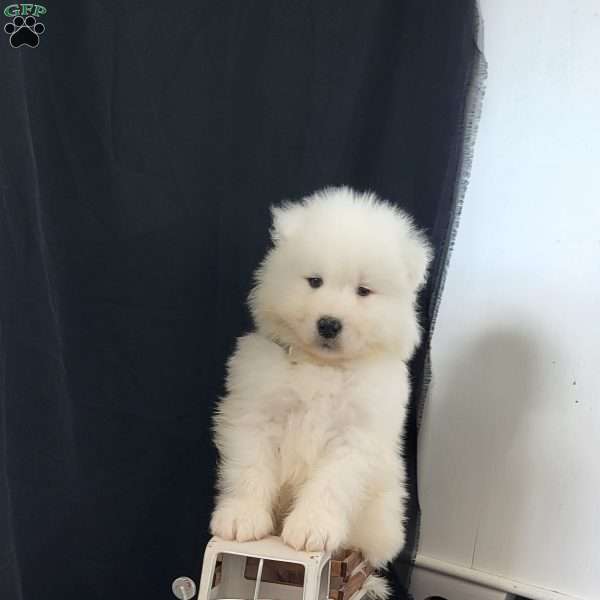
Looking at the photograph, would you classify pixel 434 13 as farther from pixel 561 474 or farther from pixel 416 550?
pixel 416 550

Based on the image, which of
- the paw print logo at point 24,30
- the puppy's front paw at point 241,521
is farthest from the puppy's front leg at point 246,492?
the paw print logo at point 24,30

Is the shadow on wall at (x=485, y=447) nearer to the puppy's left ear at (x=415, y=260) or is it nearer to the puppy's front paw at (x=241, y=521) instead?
the puppy's left ear at (x=415, y=260)

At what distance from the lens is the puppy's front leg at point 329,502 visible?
104 centimetres

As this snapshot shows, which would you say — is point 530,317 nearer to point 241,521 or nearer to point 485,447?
point 485,447

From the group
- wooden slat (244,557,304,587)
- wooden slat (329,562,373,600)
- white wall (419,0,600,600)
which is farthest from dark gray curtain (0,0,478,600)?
wooden slat (244,557,304,587)

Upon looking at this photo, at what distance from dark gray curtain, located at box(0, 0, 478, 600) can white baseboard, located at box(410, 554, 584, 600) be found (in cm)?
15

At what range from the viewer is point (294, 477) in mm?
1168

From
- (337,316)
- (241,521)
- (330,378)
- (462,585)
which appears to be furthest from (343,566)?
(462,585)

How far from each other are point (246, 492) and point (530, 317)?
2.54 feet

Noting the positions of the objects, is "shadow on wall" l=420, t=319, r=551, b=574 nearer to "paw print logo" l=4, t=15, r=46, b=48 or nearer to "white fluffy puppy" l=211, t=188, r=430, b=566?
"white fluffy puppy" l=211, t=188, r=430, b=566

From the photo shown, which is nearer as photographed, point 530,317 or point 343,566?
point 343,566

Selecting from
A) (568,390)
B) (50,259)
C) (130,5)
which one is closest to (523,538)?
(568,390)

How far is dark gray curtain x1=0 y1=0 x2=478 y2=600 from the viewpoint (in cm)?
144

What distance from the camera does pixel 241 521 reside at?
107 cm
